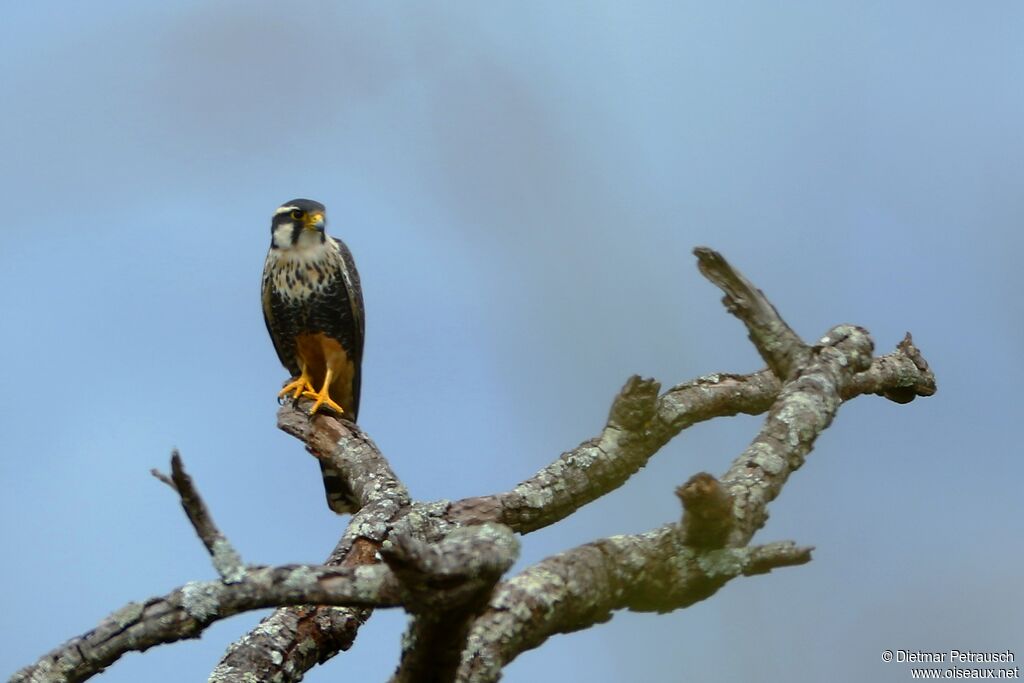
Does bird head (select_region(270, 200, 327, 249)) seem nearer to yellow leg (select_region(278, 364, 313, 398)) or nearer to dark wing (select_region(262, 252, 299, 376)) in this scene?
dark wing (select_region(262, 252, 299, 376))

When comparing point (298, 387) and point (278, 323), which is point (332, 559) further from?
point (278, 323)

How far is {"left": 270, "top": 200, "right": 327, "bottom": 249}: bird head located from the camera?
6.39 metres

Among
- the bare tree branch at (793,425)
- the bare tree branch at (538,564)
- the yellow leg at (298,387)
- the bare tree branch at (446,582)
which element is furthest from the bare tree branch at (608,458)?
the yellow leg at (298,387)

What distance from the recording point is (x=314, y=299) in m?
6.42

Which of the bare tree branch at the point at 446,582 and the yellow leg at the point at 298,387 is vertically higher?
the yellow leg at the point at 298,387

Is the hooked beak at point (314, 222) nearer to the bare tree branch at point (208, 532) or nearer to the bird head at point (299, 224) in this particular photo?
the bird head at point (299, 224)

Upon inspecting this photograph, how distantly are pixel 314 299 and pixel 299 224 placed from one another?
16.7 inches

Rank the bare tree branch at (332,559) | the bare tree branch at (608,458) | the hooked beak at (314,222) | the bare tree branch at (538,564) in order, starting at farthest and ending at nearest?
the hooked beak at (314,222)
the bare tree branch at (608,458)
the bare tree branch at (332,559)
the bare tree branch at (538,564)

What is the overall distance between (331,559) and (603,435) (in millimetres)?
1080

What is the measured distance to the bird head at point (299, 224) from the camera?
639cm

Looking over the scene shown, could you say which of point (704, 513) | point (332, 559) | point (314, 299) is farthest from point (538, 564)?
point (314, 299)

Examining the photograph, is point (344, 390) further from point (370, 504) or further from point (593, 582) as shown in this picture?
point (593, 582)

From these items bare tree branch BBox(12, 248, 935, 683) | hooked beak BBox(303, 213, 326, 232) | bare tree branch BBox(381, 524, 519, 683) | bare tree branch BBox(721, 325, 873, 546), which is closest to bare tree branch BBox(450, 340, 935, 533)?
bare tree branch BBox(12, 248, 935, 683)

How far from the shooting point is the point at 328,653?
371 centimetres
